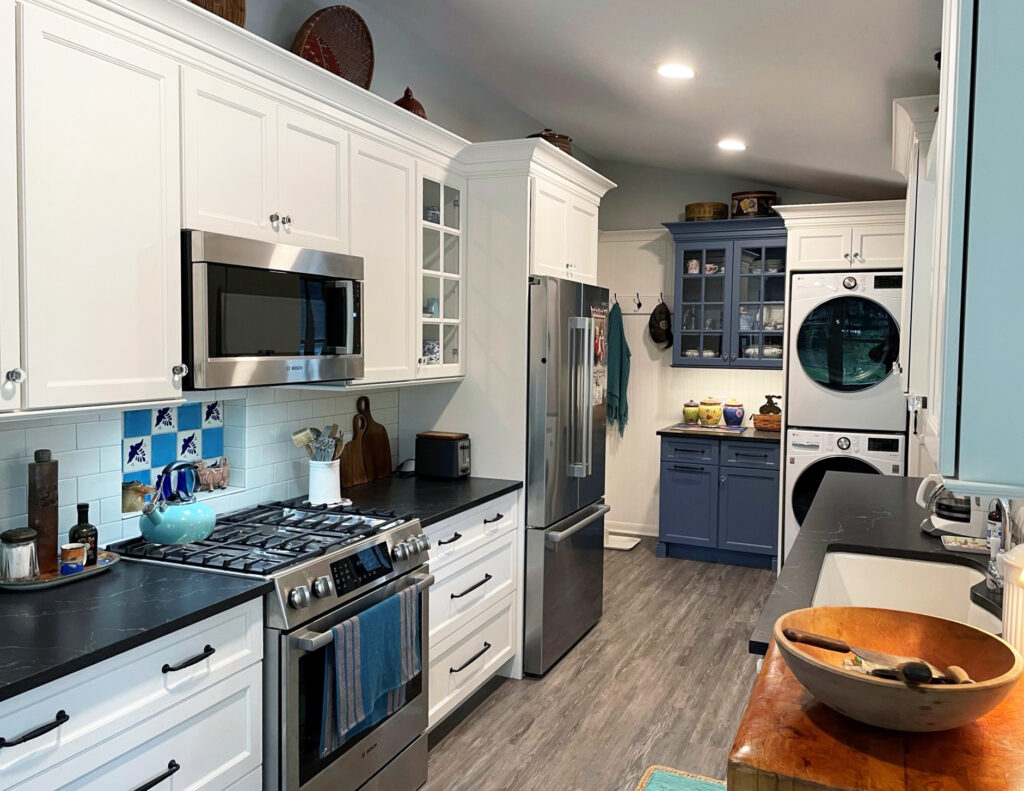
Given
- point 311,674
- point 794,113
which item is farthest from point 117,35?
point 794,113

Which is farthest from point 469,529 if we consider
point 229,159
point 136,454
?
point 229,159

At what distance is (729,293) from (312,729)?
448cm

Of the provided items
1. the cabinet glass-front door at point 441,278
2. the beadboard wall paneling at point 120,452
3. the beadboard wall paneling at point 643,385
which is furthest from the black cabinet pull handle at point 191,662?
the beadboard wall paneling at point 643,385

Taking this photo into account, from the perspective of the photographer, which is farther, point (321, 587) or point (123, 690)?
point (321, 587)

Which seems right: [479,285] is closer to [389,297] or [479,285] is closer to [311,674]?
[389,297]

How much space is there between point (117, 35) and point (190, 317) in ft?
2.32

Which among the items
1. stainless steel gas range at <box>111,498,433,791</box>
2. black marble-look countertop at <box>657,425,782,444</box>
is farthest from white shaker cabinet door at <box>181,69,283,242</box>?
black marble-look countertop at <box>657,425,782,444</box>

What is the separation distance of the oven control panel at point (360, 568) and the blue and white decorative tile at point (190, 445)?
2.37ft

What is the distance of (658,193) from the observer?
6430 millimetres

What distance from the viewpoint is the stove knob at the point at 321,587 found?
230 cm

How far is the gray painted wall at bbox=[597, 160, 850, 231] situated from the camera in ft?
20.4

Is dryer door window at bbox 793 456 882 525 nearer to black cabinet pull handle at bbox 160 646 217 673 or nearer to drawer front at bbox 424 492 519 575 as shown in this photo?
drawer front at bbox 424 492 519 575

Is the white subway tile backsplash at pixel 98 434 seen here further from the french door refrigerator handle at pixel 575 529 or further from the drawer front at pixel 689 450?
the drawer front at pixel 689 450

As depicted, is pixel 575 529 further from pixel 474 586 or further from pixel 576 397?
pixel 474 586
